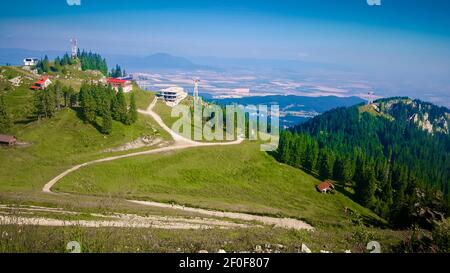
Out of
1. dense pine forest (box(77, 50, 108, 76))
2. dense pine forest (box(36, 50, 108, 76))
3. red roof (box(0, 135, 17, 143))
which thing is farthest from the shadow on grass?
dense pine forest (box(77, 50, 108, 76))

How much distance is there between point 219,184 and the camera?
64.9 metres

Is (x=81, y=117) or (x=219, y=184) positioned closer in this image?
(x=219, y=184)

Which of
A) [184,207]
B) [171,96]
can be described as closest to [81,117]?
[184,207]

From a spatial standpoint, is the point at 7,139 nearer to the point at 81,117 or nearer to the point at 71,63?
the point at 81,117

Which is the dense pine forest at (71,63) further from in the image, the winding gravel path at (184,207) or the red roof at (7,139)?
the red roof at (7,139)

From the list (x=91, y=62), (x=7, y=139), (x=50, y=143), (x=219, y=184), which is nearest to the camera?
(x=7, y=139)

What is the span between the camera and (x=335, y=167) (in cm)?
8650

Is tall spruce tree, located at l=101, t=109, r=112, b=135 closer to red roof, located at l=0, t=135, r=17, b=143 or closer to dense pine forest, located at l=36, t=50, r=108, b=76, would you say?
red roof, located at l=0, t=135, r=17, b=143

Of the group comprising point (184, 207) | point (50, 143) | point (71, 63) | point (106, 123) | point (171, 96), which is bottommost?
point (184, 207)

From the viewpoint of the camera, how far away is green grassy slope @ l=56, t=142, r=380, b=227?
53.7m

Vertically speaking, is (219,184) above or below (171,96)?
below

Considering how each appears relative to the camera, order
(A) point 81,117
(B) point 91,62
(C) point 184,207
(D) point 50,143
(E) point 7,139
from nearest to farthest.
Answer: (C) point 184,207 < (E) point 7,139 < (D) point 50,143 < (A) point 81,117 < (B) point 91,62
